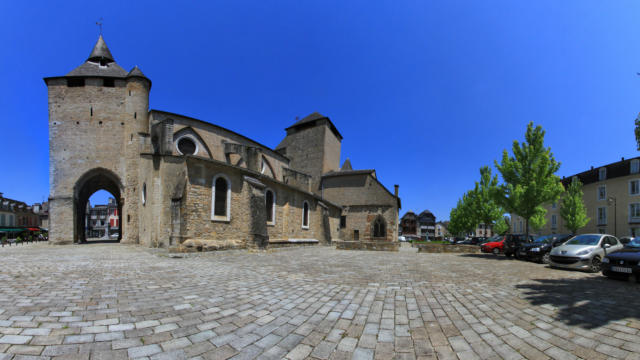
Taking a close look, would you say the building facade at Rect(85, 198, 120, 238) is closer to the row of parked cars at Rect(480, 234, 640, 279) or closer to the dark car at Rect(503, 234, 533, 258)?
the dark car at Rect(503, 234, 533, 258)

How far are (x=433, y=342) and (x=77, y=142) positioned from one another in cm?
2847

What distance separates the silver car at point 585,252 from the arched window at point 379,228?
62.1 ft

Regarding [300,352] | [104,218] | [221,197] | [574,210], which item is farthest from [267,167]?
[104,218]

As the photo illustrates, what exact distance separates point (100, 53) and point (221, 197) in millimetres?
22080

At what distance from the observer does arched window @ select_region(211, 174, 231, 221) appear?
14.4 meters

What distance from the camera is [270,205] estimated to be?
1811cm

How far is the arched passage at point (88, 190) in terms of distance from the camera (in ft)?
69.6

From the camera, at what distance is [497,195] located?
47.2 ft

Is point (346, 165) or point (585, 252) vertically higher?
point (346, 165)

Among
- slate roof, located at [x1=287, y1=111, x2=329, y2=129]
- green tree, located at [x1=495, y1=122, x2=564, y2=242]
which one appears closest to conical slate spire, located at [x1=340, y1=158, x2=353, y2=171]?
slate roof, located at [x1=287, y1=111, x2=329, y2=129]

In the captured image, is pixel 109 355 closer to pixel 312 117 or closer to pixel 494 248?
pixel 494 248

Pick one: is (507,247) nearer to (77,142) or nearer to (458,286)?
(458,286)

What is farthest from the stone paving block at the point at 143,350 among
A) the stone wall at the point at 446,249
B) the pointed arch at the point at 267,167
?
the pointed arch at the point at 267,167

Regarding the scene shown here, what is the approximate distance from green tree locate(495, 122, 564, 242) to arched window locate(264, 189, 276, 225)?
13794mm
